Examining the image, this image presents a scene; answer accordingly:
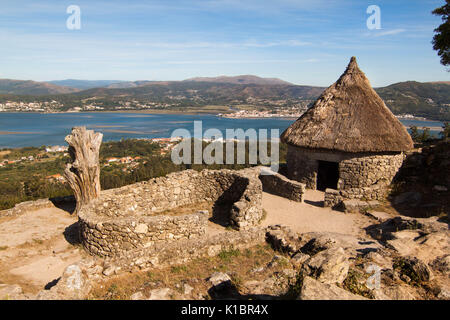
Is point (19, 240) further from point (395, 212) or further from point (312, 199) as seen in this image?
point (395, 212)

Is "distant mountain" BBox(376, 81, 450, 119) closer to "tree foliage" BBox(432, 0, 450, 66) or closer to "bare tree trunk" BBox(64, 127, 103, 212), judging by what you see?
"tree foliage" BBox(432, 0, 450, 66)

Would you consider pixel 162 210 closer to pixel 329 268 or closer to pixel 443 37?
pixel 329 268

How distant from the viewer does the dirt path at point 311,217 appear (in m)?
8.84

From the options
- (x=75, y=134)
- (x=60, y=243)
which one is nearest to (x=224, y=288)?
(x=60, y=243)

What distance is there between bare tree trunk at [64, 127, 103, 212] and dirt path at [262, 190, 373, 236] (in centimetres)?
590

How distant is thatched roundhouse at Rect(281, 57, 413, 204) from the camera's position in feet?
36.6

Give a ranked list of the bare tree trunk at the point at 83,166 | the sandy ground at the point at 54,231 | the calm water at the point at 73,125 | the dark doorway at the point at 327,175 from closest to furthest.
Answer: the sandy ground at the point at 54,231
the bare tree trunk at the point at 83,166
the dark doorway at the point at 327,175
the calm water at the point at 73,125

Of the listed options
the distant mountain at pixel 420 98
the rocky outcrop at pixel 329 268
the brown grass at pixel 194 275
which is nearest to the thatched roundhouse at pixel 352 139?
the brown grass at pixel 194 275

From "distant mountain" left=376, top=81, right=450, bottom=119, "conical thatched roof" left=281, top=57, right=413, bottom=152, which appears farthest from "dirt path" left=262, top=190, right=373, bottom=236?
"distant mountain" left=376, top=81, right=450, bottom=119

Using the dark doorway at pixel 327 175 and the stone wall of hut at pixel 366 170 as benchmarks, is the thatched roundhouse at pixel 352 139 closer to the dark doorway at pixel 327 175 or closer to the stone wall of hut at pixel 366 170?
the stone wall of hut at pixel 366 170

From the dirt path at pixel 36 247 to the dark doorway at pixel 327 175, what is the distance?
36.8ft
